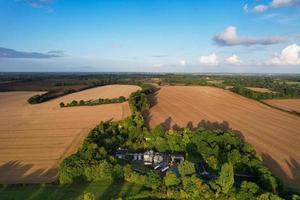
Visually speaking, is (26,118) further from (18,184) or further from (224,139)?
(224,139)

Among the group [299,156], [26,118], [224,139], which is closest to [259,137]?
[299,156]

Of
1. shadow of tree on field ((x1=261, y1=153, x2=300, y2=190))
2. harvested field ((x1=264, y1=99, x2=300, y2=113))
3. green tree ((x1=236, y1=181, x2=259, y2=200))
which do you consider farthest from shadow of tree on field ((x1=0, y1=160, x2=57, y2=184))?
harvested field ((x1=264, y1=99, x2=300, y2=113))

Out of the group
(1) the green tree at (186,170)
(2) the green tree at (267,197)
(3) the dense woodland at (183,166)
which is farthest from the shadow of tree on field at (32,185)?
(2) the green tree at (267,197)

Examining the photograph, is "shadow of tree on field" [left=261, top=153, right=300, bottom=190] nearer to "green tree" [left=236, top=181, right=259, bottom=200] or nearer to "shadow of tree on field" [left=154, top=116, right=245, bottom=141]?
"green tree" [left=236, top=181, right=259, bottom=200]

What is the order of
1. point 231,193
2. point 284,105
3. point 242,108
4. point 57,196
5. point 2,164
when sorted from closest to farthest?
point 231,193 < point 57,196 < point 2,164 < point 242,108 < point 284,105

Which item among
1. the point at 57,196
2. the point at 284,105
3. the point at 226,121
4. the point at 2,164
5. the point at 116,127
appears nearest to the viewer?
the point at 57,196

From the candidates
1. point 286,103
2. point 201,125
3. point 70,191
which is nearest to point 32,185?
point 70,191

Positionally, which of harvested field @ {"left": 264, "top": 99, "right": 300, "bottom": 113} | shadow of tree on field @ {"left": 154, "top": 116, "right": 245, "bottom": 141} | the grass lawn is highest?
harvested field @ {"left": 264, "top": 99, "right": 300, "bottom": 113}
